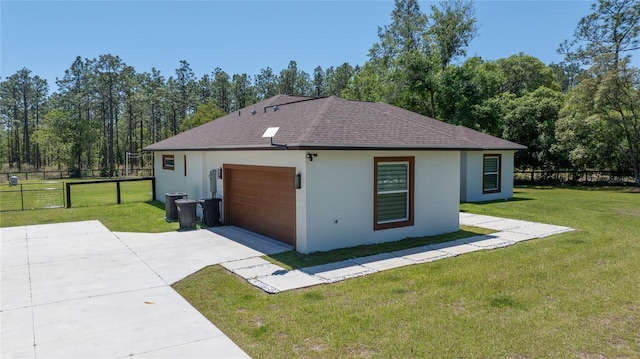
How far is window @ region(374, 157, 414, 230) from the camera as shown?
30.8 feet

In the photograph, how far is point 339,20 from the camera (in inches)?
1025

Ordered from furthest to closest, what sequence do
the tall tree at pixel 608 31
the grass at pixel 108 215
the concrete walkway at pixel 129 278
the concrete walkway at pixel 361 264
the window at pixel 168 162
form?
the tall tree at pixel 608 31
the window at pixel 168 162
the grass at pixel 108 215
the concrete walkway at pixel 361 264
the concrete walkway at pixel 129 278

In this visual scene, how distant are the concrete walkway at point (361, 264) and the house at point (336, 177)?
1.00 metres

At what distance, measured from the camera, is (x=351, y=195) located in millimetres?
8938

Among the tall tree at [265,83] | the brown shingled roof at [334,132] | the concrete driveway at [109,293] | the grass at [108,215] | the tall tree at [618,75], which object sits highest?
the tall tree at [265,83]

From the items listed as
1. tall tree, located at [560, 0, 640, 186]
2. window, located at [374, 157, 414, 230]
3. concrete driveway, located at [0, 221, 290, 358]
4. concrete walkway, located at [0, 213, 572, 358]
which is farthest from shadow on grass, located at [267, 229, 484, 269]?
tall tree, located at [560, 0, 640, 186]

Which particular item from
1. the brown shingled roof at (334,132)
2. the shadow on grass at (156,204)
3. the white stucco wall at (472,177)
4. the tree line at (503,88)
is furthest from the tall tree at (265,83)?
the brown shingled roof at (334,132)

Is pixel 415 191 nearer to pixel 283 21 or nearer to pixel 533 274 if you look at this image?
pixel 533 274

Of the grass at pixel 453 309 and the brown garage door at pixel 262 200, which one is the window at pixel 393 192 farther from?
the brown garage door at pixel 262 200

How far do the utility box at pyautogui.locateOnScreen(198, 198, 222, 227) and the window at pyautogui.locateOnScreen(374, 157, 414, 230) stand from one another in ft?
16.8

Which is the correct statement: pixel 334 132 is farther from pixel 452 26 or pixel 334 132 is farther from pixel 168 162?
pixel 452 26

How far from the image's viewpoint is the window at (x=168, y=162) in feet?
56.2

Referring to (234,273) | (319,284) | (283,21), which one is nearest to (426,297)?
(319,284)

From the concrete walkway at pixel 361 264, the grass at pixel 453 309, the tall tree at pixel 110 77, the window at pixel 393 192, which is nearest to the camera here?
the grass at pixel 453 309
